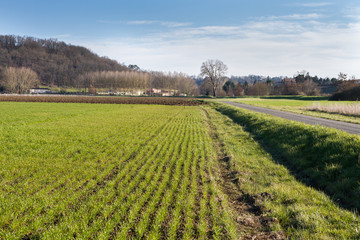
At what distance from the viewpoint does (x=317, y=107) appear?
A: 3039cm

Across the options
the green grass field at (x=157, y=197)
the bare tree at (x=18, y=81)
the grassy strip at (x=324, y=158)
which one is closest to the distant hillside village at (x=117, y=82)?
the bare tree at (x=18, y=81)

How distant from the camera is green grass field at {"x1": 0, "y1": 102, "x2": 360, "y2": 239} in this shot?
463 centimetres

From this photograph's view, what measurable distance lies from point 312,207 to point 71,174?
8199 mm

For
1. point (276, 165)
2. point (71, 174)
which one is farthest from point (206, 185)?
point (71, 174)

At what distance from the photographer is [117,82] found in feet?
472

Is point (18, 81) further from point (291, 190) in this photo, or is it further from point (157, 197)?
point (291, 190)

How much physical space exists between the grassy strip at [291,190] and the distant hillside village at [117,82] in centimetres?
7168

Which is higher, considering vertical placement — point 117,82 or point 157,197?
point 117,82

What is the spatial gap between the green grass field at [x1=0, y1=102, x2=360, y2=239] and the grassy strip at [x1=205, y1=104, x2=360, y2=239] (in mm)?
30

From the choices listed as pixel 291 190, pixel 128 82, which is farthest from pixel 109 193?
pixel 128 82

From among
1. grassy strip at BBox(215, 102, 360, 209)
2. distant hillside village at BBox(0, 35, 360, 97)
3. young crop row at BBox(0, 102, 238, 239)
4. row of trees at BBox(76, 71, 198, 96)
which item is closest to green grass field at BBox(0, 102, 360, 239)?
young crop row at BBox(0, 102, 238, 239)

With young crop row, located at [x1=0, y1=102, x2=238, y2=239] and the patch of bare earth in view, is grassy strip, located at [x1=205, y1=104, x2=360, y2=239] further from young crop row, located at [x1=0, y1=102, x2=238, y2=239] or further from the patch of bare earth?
young crop row, located at [x1=0, y1=102, x2=238, y2=239]

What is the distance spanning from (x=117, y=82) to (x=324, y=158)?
147606mm

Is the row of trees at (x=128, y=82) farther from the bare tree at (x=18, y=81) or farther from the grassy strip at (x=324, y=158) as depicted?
the grassy strip at (x=324, y=158)
